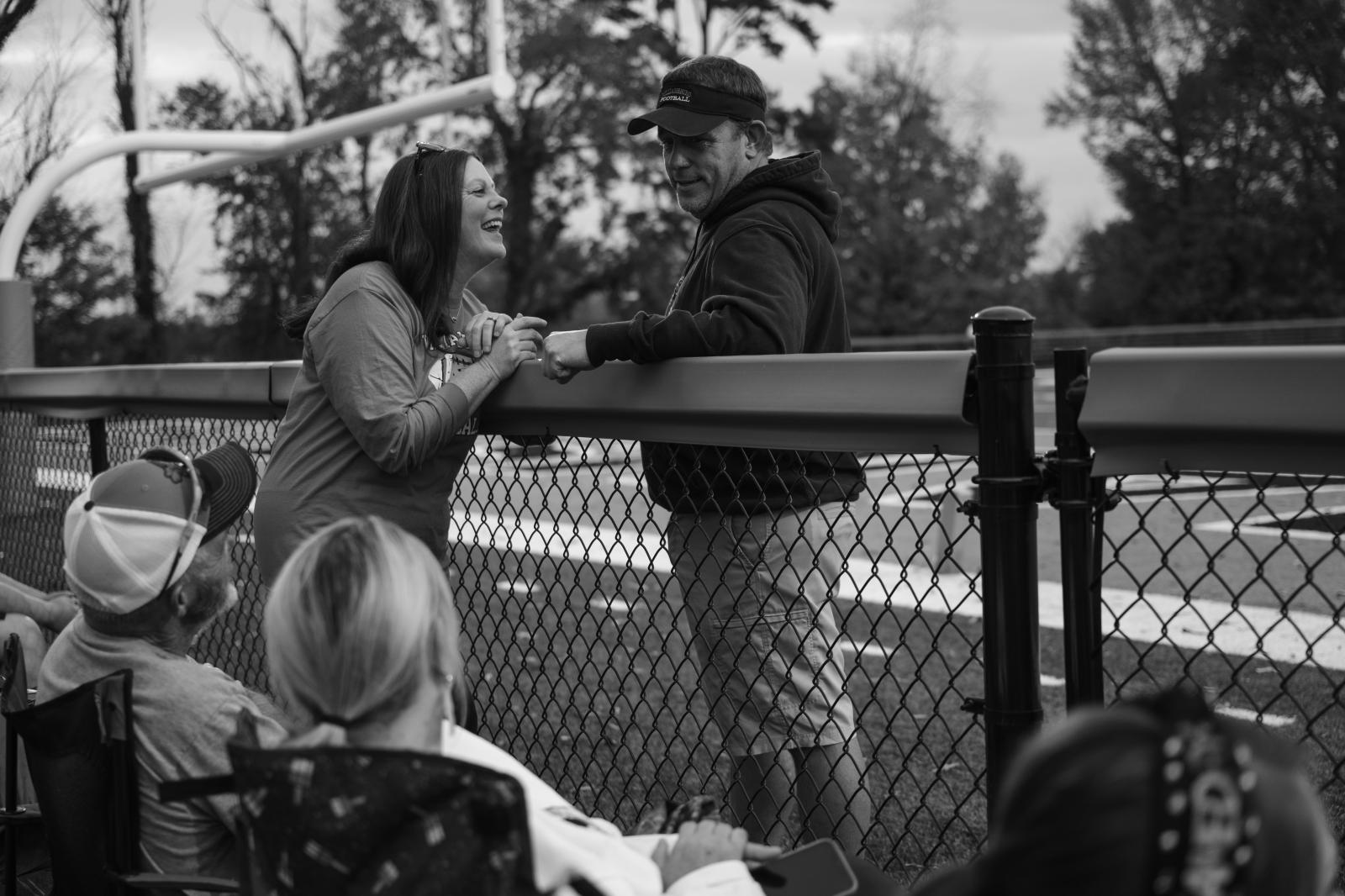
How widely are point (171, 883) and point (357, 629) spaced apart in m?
0.77

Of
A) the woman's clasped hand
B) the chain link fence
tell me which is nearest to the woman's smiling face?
the woman's clasped hand

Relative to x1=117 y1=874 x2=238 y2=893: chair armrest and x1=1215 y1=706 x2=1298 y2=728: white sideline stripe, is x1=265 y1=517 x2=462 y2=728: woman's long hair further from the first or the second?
x1=1215 y1=706 x2=1298 y2=728: white sideline stripe

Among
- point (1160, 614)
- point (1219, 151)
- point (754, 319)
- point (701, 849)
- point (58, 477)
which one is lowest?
point (1160, 614)

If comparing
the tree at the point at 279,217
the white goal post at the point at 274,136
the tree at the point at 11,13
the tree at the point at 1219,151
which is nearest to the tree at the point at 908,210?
the tree at the point at 1219,151

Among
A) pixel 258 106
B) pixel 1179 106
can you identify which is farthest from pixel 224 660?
pixel 1179 106

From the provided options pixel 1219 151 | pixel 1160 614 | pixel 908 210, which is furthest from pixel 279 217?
pixel 1160 614

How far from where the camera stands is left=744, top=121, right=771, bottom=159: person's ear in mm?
3303

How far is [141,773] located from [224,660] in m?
2.19

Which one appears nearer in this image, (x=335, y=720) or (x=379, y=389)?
(x=335, y=720)

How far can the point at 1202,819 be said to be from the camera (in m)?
1.08

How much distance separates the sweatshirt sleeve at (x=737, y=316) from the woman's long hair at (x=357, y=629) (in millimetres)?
944

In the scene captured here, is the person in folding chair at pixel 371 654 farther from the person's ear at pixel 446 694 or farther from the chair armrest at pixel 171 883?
the chair armrest at pixel 171 883

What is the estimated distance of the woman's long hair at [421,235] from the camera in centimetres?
315

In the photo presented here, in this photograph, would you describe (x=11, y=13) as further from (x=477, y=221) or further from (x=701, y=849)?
(x=701, y=849)
